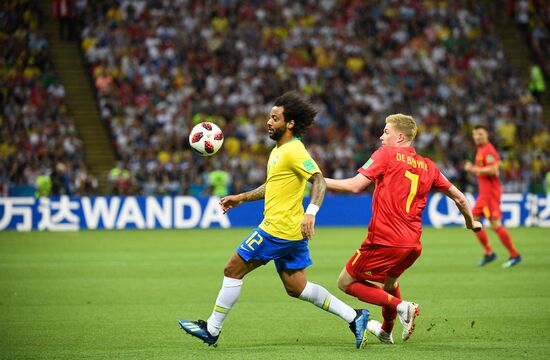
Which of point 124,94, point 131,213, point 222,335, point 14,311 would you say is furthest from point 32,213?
point 222,335

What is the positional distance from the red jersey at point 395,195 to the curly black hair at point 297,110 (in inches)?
27.1

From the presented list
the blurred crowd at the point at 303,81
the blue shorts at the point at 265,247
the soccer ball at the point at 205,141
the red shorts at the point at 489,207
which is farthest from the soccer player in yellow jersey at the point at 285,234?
the blurred crowd at the point at 303,81

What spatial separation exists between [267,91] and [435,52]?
687 centimetres

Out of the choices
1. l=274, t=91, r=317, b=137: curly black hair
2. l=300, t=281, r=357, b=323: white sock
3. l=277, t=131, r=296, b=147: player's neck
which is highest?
l=274, t=91, r=317, b=137: curly black hair

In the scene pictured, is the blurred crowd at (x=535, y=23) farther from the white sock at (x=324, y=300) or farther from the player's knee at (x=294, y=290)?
the player's knee at (x=294, y=290)

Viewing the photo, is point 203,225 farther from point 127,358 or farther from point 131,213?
point 127,358

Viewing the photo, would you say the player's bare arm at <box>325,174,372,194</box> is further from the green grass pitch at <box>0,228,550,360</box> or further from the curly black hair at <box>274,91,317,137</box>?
the green grass pitch at <box>0,228,550,360</box>

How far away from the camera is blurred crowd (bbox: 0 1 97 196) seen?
27828mm

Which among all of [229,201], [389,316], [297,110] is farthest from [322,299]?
[297,110]

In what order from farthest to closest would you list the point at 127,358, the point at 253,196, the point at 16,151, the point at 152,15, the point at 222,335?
the point at 152,15
the point at 16,151
the point at 222,335
the point at 253,196
the point at 127,358

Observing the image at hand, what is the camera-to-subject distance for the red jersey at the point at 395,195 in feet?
28.2

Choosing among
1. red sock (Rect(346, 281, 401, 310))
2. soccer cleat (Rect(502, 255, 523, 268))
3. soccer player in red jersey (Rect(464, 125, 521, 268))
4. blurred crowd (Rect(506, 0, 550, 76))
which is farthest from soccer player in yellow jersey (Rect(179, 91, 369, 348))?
blurred crowd (Rect(506, 0, 550, 76))

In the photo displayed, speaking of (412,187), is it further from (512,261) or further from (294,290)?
(512,261)

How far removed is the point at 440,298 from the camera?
12.5m
